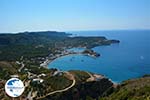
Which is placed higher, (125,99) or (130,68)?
(125,99)

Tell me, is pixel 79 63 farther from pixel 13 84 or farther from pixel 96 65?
pixel 13 84

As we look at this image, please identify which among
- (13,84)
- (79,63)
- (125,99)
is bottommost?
(79,63)

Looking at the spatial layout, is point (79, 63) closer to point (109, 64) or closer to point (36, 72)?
point (109, 64)

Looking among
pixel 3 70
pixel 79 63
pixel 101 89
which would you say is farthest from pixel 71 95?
pixel 79 63

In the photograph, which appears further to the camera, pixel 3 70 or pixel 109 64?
pixel 109 64

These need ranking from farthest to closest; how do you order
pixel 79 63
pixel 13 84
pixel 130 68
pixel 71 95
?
pixel 79 63 → pixel 130 68 → pixel 71 95 → pixel 13 84

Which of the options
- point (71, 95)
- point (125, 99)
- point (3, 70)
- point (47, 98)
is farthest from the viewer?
point (3, 70)
